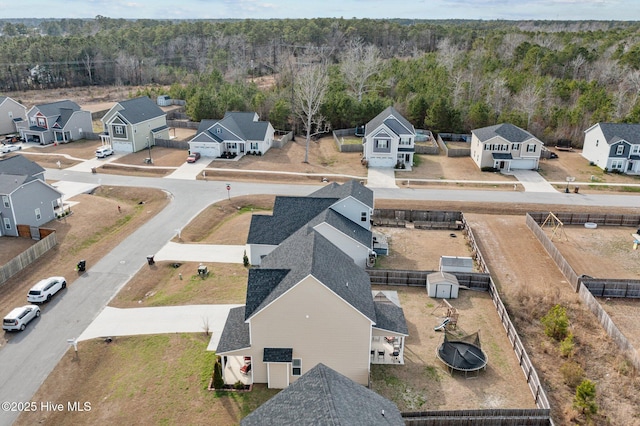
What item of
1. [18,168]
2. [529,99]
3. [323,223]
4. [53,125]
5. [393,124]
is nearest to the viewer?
[323,223]

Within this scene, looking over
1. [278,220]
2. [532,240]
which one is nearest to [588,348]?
[532,240]

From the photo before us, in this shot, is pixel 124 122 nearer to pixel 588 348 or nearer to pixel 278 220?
pixel 278 220

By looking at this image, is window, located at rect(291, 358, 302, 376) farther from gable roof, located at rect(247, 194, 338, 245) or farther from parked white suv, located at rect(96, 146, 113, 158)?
parked white suv, located at rect(96, 146, 113, 158)

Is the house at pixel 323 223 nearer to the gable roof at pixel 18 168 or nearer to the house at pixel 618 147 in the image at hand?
the gable roof at pixel 18 168

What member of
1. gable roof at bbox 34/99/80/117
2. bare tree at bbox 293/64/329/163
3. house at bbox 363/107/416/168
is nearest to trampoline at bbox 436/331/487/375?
house at bbox 363/107/416/168

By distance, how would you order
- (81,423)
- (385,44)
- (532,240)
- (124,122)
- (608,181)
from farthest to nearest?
1. (385,44)
2. (124,122)
3. (608,181)
4. (532,240)
5. (81,423)

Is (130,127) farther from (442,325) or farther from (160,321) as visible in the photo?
(442,325)

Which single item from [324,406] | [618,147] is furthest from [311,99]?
[324,406]
